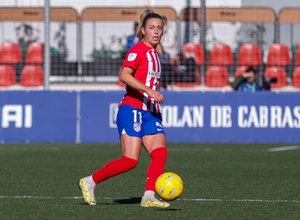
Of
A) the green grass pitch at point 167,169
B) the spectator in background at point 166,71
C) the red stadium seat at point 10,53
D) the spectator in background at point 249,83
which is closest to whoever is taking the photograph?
the green grass pitch at point 167,169

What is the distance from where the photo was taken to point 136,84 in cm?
592

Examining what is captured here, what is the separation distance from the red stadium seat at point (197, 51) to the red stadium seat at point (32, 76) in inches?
127

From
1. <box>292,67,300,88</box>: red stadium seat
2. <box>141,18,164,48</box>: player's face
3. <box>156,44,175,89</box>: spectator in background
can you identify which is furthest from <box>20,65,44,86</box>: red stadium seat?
<box>141,18,164,48</box>: player's face

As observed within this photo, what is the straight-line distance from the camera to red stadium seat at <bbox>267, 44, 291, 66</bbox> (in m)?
16.6

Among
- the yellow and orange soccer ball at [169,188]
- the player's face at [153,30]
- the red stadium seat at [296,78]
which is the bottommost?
the yellow and orange soccer ball at [169,188]

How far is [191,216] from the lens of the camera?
18.6 feet

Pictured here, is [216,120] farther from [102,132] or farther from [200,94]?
[102,132]

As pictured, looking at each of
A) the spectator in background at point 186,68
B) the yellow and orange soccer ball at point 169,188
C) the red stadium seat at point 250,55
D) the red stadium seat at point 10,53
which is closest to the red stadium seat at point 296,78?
the red stadium seat at point 250,55

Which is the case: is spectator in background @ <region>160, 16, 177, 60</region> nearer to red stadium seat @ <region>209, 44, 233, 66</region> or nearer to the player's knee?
red stadium seat @ <region>209, 44, 233, 66</region>

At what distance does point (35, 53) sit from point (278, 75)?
5422 mm

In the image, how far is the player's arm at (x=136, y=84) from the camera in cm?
575

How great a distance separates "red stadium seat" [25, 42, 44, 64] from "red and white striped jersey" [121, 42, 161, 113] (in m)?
9.96

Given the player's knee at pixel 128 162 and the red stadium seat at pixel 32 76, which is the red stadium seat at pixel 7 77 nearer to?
the red stadium seat at pixel 32 76

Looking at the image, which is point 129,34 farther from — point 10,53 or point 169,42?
point 10,53
